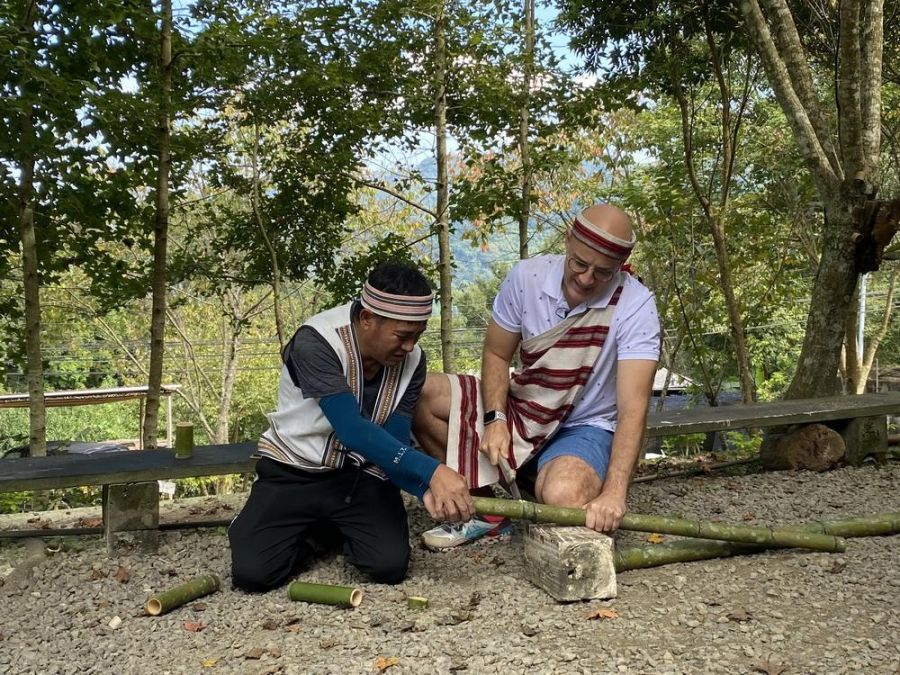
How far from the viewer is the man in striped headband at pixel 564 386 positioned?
3270mm

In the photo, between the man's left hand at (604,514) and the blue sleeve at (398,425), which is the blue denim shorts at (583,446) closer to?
the man's left hand at (604,514)

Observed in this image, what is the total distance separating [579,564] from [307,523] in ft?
3.98

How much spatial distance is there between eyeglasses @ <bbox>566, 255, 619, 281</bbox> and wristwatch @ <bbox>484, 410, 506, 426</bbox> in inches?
28.5

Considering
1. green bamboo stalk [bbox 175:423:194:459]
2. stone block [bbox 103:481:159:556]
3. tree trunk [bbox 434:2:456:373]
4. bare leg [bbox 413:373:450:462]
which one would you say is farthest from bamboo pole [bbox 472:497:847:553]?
tree trunk [bbox 434:2:456:373]

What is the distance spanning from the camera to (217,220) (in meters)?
7.82

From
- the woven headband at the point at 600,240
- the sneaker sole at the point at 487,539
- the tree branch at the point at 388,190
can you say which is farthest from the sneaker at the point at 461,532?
the tree branch at the point at 388,190

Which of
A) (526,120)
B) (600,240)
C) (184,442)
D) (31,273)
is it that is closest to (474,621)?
(600,240)

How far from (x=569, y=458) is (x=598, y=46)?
549cm

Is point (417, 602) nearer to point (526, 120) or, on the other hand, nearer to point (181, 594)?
point (181, 594)

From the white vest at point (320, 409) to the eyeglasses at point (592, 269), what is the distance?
766 millimetres

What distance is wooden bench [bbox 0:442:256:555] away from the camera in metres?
3.68

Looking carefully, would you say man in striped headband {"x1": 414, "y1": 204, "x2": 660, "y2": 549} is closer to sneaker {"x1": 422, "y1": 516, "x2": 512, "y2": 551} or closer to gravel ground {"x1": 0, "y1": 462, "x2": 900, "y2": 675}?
sneaker {"x1": 422, "y1": 516, "x2": 512, "y2": 551}

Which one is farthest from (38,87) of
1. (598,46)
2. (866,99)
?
(866,99)

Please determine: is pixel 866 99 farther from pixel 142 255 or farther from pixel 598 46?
pixel 142 255
